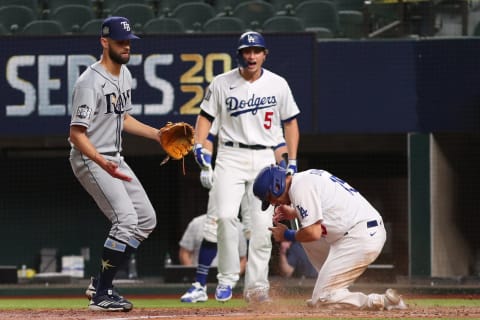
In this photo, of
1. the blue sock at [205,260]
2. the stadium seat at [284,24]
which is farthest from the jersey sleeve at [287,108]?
the stadium seat at [284,24]

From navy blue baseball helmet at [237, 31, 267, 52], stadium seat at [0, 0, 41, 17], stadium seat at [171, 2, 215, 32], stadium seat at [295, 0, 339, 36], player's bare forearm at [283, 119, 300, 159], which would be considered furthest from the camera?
stadium seat at [0, 0, 41, 17]

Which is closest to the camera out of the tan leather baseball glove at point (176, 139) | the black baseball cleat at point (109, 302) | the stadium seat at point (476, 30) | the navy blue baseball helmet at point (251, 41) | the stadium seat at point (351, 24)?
the black baseball cleat at point (109, 302)

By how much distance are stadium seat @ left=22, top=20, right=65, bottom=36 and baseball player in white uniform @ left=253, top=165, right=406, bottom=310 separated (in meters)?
5.63

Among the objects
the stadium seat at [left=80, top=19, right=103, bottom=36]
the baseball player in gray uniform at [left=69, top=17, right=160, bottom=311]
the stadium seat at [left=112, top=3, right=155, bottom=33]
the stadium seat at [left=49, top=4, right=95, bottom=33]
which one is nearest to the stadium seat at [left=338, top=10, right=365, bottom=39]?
the stadium seat at [left=112, top=3, right=155, bottom=33]

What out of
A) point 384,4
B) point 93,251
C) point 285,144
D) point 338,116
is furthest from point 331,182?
point 93,251

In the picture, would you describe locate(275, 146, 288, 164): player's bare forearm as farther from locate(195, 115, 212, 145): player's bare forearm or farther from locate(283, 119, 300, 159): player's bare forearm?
locate(195, 115, 212, 145): player's bare forearm

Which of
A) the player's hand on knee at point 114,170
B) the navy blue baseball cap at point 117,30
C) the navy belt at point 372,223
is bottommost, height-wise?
the navy belt at point 372,223

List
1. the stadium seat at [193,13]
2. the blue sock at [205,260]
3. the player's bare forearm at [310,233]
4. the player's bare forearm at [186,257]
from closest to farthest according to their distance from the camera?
the player's bare forearm at [310,233] < the blue sock at [205,260] < the player's bare forearm at [186,257] < the stadium seat at [193,13]

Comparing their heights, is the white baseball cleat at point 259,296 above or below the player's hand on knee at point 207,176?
below

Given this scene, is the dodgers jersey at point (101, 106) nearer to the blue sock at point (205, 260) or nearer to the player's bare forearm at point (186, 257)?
the blue sock at point (205, 260)

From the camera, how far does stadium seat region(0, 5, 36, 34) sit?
1230cm

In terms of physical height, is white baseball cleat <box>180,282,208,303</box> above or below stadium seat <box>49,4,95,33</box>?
below

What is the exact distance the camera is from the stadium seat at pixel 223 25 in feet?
38.1

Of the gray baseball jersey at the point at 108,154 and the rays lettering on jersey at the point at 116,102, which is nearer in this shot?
the gray baseball jersey at the point at 108,154
